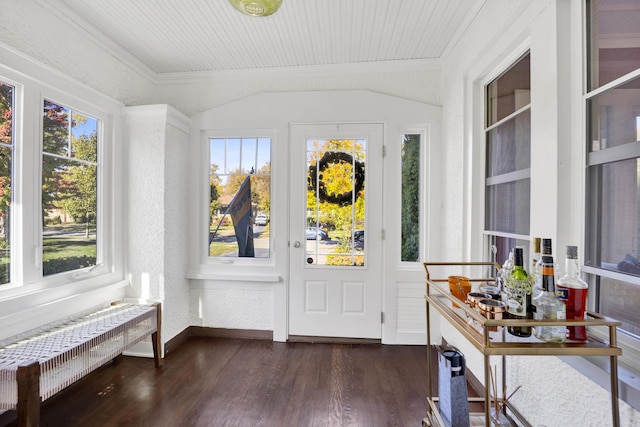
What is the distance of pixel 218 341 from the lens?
2.90 meters

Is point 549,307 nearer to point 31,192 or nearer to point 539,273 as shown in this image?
point 539,273

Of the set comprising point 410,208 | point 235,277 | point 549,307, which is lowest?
point 235,277

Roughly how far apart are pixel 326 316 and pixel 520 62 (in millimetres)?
2495

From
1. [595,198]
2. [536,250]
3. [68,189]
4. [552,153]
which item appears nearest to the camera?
[536,250]

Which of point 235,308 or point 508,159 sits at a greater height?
point 508,159

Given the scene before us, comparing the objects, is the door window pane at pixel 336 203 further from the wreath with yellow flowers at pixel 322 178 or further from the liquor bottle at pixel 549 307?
the liquor bottle at pixel 549 307

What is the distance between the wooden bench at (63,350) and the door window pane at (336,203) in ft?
4.96

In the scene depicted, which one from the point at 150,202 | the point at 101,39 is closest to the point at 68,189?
the point at 150,202

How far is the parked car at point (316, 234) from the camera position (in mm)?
2930

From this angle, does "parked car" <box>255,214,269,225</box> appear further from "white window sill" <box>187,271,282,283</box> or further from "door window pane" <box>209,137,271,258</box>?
"white window sill" <box>187,271,282,283</box>

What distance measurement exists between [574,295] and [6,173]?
2940mm

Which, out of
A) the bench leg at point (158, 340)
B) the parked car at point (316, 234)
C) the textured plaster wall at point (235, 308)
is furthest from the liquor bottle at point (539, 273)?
the bench leg at point (158, 340)

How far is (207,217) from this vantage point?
3.05m

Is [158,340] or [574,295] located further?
[158,340]
